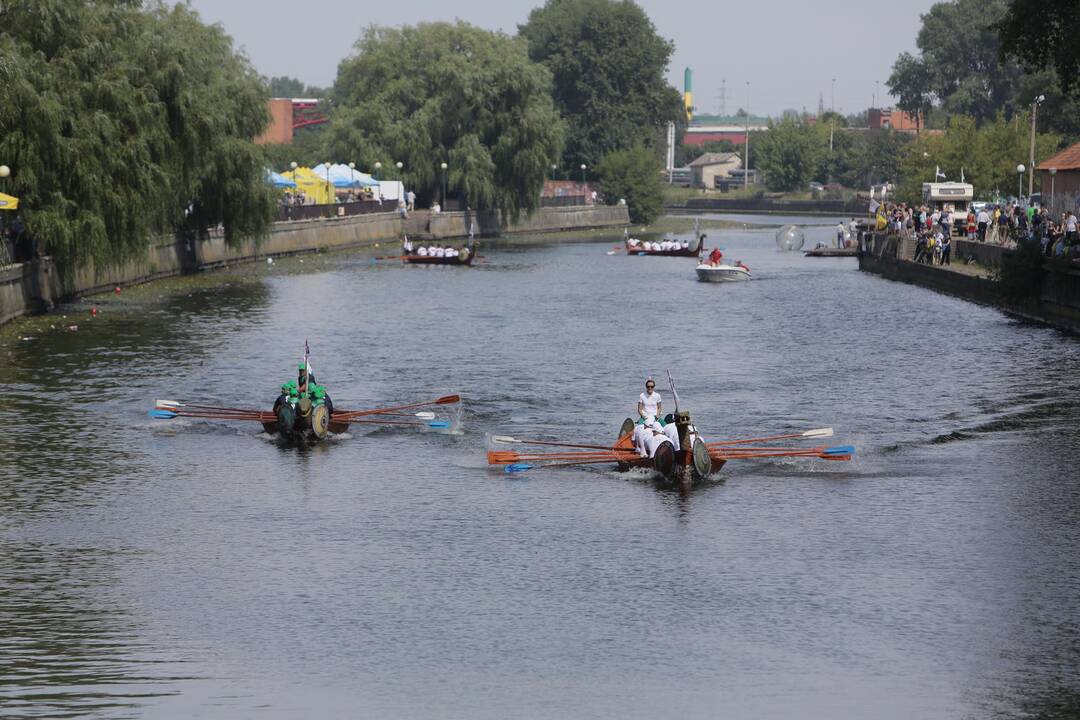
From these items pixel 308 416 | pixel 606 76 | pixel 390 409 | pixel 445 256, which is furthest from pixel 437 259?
pixel 606 76

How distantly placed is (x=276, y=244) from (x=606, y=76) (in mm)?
84539

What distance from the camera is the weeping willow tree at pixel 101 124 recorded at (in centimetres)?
5184

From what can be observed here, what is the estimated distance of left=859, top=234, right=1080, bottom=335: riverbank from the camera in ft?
179

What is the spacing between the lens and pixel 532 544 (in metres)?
25.2

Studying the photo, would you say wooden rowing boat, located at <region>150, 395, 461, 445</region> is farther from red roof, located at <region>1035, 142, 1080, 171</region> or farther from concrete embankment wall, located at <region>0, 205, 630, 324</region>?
red roof, located at <region>1035, 142, 1080, 171</region>

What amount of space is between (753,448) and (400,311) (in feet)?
110

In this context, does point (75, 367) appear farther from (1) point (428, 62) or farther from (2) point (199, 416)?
(1) point (428, 62)

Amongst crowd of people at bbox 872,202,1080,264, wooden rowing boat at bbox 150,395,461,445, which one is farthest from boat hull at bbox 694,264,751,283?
wooden rowing boat at bbox 150,395,461,445

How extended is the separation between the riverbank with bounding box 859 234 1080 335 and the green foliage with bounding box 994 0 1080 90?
25.9 ft

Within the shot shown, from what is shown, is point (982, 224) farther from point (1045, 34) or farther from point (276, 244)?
point (276, 244)

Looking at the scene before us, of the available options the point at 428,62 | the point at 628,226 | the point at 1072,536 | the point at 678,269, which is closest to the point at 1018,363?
the point at 1072,536

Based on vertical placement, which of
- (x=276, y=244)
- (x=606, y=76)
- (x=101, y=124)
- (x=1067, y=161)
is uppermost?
(x=606, y=76)

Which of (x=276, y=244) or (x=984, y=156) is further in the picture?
(x=984, y=156)

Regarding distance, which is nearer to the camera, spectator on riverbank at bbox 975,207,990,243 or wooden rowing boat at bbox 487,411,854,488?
wooden rowing boat at bbox 487,411,854,488
